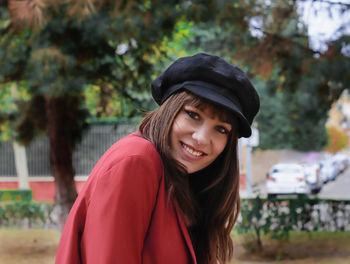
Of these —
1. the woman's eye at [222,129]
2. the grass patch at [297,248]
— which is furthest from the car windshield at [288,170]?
the woman's eye at [222,129]

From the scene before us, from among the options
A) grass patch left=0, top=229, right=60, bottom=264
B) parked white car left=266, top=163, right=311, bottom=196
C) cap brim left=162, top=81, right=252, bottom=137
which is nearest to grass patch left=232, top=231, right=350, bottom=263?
grass patch left=0, top=229, right=60, bottom=264

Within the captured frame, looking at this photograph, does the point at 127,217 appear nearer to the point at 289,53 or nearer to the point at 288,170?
the point at 289,53

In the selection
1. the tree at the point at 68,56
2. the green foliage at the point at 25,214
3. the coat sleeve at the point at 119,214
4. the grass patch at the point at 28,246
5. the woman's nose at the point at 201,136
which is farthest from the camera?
the green foliage at the point at 25,214

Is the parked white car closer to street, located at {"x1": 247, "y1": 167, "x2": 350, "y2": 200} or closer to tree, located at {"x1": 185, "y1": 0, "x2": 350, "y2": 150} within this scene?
street, located at {"x1": 247, "y1": 167, "x2": 350, "y2": 200}

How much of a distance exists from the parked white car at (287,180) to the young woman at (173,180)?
10.0 m

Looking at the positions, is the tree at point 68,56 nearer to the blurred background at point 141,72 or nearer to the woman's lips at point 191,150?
the blurred background at point 141,72

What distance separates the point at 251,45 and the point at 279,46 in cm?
43

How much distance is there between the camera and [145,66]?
7340 millimetres

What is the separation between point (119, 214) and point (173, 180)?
0.26 metres

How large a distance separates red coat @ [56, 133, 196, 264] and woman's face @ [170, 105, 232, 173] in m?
0.14

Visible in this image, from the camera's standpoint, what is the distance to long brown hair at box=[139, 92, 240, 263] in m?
1.46

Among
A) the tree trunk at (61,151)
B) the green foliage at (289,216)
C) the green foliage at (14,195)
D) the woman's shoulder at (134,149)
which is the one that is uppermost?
the woman's shoulder at (134,149)

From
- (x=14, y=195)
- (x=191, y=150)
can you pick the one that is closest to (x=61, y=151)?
(x=191, y=150)

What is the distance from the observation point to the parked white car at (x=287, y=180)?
11898 millimetres
